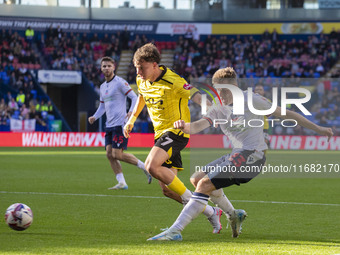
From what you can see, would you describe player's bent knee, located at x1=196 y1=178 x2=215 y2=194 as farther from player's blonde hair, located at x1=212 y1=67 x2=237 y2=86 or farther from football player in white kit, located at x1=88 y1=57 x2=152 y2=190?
football player in white kit, located at x1=88 y1=57 x2=152 y2=190

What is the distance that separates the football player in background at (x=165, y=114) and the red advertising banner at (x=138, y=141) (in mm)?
21815

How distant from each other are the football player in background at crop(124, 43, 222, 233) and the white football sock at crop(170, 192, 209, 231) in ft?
1.43

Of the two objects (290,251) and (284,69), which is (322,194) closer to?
(290,251)

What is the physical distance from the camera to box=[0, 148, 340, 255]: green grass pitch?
6.59 m

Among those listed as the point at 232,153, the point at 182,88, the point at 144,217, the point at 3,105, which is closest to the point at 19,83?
the point at 3,105

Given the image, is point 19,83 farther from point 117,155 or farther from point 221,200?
point 221,200

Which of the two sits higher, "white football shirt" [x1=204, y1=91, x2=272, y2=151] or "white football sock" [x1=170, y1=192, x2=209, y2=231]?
"white football shirt" [x1=204, y1=91, x2=272, y2=151]

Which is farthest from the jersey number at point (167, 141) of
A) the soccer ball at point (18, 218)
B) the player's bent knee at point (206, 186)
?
the soccer ball at point (18, 218)

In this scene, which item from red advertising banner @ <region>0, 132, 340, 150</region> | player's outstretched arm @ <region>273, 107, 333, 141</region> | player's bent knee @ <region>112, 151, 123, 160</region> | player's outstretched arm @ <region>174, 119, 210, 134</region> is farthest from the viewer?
red advertising banner @ <region>0, 132, 340, 150</region>

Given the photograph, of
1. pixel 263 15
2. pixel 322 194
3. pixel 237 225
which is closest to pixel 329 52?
pixel 263 15

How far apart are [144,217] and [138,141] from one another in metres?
22.9

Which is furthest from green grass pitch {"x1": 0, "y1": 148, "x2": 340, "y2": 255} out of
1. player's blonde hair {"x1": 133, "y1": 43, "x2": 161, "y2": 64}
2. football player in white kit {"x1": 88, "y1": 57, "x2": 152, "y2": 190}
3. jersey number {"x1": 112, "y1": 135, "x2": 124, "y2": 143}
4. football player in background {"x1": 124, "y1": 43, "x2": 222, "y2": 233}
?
player's blonde hair {"x1": 133, "y1": 43, "x2": 161, "y2": 64}

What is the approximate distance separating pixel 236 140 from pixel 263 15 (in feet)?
129

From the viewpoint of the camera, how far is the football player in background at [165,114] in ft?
24.8
